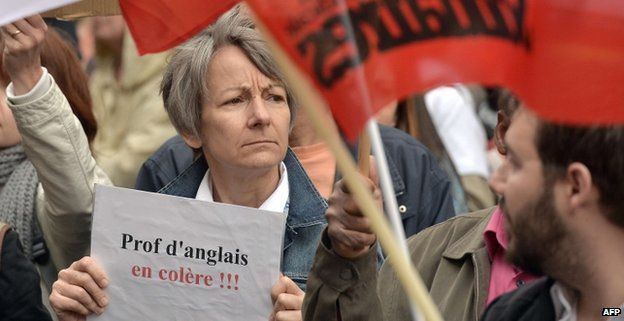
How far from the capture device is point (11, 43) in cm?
447

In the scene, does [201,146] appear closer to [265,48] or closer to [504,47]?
[265,48]

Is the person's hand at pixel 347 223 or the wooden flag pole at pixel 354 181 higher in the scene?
the wooden flag pole at pixel 354 181


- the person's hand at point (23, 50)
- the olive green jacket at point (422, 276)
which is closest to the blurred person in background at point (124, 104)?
the person's hand at point (23, 50)

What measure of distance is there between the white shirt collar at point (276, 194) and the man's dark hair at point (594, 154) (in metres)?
1.35

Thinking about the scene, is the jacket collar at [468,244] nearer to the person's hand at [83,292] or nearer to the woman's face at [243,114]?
the woman's face at [243,114]

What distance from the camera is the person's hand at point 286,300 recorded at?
3893 millimetres

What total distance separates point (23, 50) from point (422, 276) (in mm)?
1402

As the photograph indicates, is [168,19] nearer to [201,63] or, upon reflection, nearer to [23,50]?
[201,63]

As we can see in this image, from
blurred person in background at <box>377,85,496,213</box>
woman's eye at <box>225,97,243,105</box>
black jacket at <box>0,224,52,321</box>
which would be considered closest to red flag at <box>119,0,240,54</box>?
woman's eye at <box>225,97,243,105</box>

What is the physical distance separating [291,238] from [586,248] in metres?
1.29

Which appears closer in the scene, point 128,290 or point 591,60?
point 591,60

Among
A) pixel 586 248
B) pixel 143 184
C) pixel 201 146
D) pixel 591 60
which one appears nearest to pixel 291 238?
pixel 201 146

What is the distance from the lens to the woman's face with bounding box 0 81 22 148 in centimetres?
506

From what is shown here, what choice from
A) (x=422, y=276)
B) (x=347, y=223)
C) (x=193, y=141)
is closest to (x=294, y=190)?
(x=193, y=141)
